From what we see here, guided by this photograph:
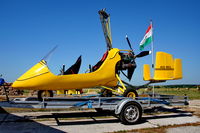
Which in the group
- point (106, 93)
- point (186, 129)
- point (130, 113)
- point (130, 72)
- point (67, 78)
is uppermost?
point (130, 72)

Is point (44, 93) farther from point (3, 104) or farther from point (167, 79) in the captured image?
point (167, 79)

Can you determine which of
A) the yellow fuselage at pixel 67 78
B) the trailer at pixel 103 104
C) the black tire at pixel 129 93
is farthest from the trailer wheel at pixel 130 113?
the yellow fuselage at pixel 67 78

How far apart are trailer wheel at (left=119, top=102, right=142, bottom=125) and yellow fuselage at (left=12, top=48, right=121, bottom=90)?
183cm

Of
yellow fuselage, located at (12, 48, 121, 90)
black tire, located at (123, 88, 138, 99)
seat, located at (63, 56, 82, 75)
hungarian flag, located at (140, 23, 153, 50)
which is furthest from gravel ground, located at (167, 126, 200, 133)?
hungarian flag, located at (140, 23, 153, 50)

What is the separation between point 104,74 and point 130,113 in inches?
81.5

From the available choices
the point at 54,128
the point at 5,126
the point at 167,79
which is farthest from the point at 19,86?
the point at 167,79

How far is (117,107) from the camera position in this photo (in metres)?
7.55

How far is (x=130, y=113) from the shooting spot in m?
7.61

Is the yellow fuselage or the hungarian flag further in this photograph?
the hungarian flag

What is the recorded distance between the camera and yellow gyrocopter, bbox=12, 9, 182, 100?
7.42m

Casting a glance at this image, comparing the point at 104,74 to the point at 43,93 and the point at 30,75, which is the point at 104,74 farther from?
the point at 30,75

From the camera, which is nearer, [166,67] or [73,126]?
[73,126]

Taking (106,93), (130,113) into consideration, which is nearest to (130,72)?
(106,93)

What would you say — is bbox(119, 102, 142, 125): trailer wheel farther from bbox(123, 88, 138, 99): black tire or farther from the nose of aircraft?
the nose of aircraft
